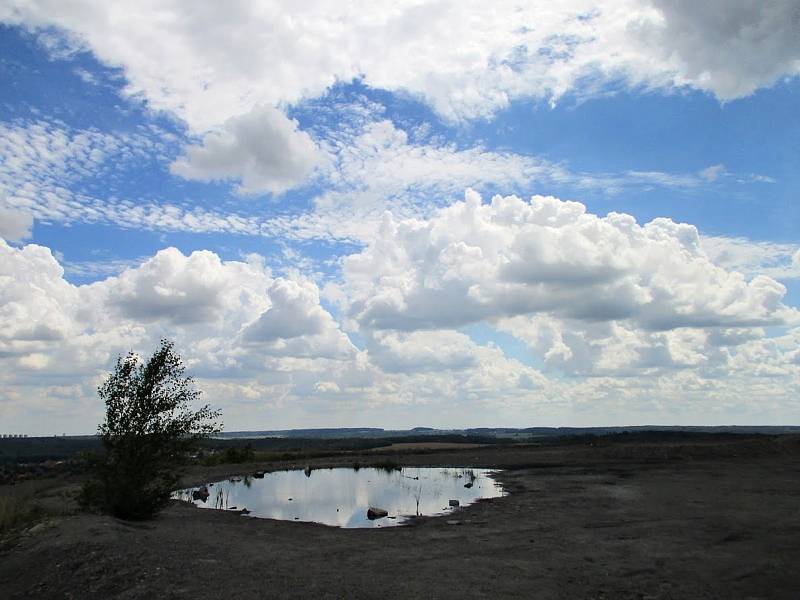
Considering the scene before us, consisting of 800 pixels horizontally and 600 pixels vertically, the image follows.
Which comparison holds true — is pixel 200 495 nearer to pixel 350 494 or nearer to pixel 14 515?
pixel 350 494

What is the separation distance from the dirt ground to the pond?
3.52m

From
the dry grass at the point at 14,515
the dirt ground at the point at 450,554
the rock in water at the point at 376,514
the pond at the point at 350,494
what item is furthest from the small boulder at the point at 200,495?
the dry grass at the point at 14,515

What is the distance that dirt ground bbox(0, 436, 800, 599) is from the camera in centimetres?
1285

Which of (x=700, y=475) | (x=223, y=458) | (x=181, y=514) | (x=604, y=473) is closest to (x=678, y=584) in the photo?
(x=181, y=514)

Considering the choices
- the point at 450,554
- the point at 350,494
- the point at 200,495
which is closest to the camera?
the point at 450,554

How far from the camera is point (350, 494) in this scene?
39.6 meters

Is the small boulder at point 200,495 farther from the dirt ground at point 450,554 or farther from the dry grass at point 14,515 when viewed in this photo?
the dry grass at point 14,515

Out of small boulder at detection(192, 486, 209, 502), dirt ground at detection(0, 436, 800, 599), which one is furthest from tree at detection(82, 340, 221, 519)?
small boulder at detection(192, 486, 209, 502)

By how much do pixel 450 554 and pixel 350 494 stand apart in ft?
78.8

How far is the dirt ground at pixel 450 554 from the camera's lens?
42.2 feet

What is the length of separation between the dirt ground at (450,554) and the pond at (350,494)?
3.52 meters

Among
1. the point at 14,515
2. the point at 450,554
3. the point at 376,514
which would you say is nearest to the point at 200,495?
the point at 376,514

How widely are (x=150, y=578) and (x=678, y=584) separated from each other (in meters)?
11.8

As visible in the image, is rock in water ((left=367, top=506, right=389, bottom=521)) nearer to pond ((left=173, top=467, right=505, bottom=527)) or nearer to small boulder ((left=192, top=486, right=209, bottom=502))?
pond ((left=173, top=467, right=505, bottom=527))
